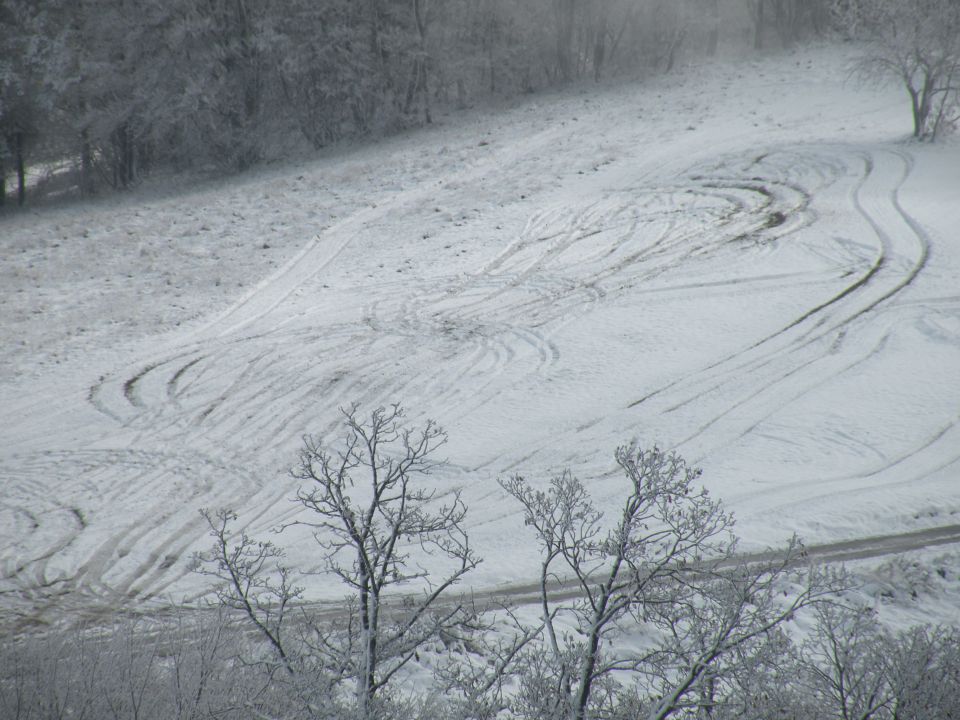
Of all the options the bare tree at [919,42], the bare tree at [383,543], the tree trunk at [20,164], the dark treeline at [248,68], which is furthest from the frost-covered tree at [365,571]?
the tree trunk at [20,164]

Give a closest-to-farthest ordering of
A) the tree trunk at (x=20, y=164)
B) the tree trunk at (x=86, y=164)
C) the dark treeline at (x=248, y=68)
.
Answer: the dark treeline at (x=248, y=68) < the tree trunk at (x=20, y=164) < the tree trunk at (x=86, y=164)

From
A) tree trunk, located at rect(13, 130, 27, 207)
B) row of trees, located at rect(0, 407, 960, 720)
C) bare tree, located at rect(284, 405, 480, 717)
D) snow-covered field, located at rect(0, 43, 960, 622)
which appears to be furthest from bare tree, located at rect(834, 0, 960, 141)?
tree trunk, located at rect(13, 130, 27, 207)

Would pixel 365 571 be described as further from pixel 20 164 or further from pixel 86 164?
pixel 86 164

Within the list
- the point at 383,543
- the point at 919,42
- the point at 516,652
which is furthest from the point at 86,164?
the point at 516,652

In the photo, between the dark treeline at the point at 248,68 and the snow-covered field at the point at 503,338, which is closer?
the snow-covered field at the point at 503,338

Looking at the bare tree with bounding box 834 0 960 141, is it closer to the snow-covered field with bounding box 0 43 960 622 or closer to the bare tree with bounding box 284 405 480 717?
the snow-covered field with bounding box 0 43 960 622

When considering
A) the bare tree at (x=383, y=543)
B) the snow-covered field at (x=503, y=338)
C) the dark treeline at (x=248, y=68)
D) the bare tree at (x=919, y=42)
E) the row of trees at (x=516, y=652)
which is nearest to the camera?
the row of trees at (x=516, y=652)

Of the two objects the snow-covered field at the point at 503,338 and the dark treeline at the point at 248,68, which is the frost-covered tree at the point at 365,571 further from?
the dark treeline at the point at 248,68
